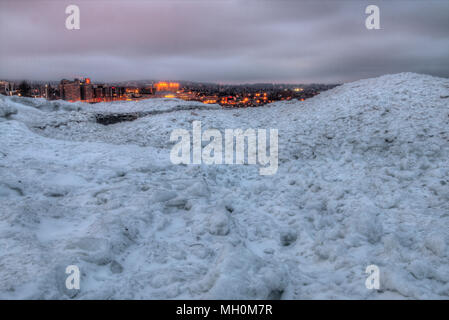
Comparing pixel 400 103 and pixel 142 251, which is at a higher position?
pixel 400 103

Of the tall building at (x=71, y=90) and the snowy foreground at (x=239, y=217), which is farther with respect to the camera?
the tall building at (x=71, y=90)

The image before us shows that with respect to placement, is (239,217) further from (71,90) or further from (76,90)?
(71,90)

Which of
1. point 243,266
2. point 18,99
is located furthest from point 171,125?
point 18,99

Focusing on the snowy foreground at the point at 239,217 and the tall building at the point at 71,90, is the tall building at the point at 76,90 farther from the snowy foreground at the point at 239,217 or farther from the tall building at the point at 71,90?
the snowy foreground at the point at 239,217

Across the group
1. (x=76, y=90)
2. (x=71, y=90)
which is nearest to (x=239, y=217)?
(x=76, y=90)

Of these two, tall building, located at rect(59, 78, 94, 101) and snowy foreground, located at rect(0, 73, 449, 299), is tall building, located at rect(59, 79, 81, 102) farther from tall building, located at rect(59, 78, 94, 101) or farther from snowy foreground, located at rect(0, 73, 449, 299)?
snowy foreground, located at rect(0, 73, 449, 299)

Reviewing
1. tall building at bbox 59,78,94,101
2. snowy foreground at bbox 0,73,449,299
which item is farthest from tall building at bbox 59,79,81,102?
snowy foreground at bbox 0,73,449,299

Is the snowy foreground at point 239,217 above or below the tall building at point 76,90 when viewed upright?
below

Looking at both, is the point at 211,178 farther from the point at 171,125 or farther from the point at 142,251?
the point at 171,125

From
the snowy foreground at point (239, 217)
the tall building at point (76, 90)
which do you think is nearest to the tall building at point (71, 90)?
the tall building at point (76, 90)
